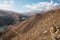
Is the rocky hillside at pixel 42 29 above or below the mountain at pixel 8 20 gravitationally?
above

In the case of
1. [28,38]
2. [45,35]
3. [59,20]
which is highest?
[59,20]

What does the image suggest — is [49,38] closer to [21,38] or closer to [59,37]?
[59,37]

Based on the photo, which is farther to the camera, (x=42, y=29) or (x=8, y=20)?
(x=8, y=20)

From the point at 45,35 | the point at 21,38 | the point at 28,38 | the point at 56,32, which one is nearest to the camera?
the point at 56,32

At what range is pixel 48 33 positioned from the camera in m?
18.0

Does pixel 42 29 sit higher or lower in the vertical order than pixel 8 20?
higher

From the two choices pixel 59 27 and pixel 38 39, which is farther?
pixel 38 39

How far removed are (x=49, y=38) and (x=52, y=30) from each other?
0.93 metres

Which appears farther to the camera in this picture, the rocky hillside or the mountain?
the mountain

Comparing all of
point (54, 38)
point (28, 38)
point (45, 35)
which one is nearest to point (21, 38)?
point (28, 38)

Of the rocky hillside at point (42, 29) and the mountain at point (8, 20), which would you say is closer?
the rocky hillside at point (42, 29)

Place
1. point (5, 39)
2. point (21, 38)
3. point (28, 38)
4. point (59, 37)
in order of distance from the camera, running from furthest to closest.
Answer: point (5, 39), point (21, 38), point (28, 38), point (59, 37)

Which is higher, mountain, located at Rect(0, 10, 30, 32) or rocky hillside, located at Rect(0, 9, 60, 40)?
rocky hillside, located at Rect(0, 9, 60, 40)

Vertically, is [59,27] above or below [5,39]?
above
